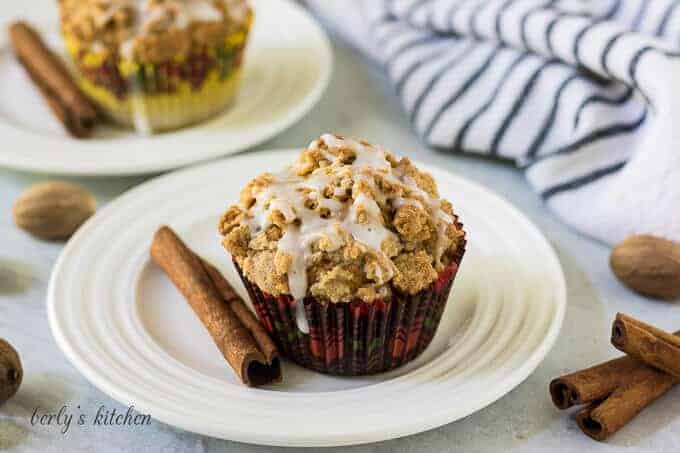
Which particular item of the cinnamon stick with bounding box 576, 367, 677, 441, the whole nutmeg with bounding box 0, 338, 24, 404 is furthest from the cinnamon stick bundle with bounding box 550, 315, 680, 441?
the whole nutmeg with bounding box 0, 338, 24, 404

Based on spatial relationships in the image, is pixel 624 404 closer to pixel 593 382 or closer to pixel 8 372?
pixel 593 382

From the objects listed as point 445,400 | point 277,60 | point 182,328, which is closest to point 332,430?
point 445,400

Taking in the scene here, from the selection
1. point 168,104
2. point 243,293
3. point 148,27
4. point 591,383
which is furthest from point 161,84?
point 591,383

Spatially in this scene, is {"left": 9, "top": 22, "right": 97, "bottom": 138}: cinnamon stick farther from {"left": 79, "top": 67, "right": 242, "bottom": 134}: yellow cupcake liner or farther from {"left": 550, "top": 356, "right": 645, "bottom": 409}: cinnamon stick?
{"left": 550, "top": 356, "right": 645, "bottom": 409}: cinnamon stick

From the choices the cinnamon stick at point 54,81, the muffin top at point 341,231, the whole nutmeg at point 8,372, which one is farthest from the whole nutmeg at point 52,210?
the muffin top at point 341,231

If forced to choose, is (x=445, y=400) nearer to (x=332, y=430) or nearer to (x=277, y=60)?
(x=332, y=430)

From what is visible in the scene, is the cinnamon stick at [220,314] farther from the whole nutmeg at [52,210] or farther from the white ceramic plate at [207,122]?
the white ceramic plate at [207,122]
